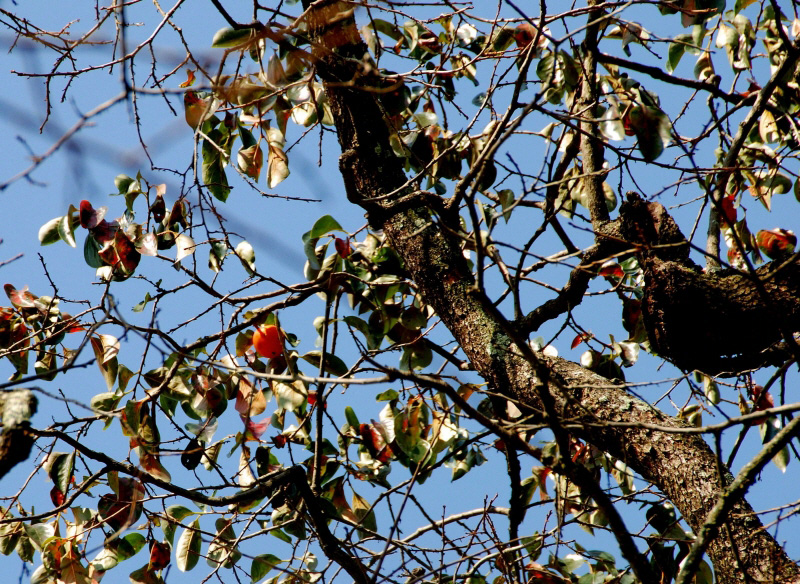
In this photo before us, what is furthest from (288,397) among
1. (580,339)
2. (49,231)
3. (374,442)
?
(580,339)

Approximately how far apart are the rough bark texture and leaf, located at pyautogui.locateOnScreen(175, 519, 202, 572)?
3.27 feet

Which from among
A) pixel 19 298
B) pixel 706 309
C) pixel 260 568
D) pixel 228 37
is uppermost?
pixel 228 37

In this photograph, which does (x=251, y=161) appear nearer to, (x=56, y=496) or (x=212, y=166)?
(x=212, y=166)

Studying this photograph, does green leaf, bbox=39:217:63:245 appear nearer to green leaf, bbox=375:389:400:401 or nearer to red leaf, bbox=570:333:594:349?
green leaf, bbox=375:389:400:401

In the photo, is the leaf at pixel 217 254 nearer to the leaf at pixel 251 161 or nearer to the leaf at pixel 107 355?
the leaf at pixel 251 161

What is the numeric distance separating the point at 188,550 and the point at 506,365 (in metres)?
1.12

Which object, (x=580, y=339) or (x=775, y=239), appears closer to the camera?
(x=775, y=239)

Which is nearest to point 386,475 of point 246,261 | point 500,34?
point 246,261

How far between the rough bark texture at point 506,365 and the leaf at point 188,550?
100 cm

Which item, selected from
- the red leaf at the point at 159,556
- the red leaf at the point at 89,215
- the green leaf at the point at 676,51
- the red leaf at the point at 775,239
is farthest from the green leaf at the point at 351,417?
the green leaf at the point at 676,51

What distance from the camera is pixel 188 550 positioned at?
2.00m

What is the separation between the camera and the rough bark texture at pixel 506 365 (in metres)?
1.26

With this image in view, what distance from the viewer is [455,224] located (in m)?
1.83

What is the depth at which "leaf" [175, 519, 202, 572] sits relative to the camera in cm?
200
